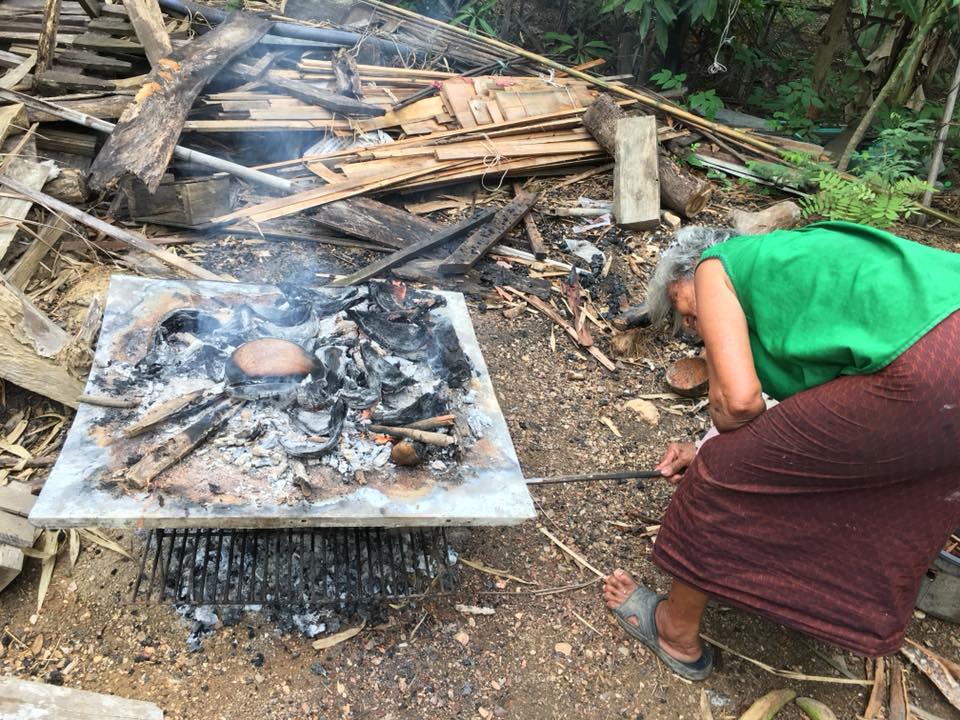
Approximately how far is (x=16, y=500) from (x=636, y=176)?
5024 millimetres

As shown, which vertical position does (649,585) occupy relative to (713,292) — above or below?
below

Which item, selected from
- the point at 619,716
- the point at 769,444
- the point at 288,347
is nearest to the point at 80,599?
the point at 288,347

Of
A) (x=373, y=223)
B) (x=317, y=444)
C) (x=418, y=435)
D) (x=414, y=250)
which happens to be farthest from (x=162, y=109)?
(x=418, y=435)

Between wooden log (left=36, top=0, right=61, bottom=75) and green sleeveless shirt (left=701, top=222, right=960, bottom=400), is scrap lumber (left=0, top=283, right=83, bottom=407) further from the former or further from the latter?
wooden log (left=36, top=0, right=61, bottom=75)

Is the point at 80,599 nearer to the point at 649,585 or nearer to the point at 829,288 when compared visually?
the point at 649,585

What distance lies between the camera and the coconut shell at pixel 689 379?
4.52 metres

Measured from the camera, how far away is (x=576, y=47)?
8289 mm

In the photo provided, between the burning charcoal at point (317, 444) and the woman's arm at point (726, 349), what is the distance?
1.45 meters

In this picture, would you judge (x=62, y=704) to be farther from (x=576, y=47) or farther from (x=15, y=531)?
(x=576, y=47)

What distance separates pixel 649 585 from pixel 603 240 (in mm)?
3230

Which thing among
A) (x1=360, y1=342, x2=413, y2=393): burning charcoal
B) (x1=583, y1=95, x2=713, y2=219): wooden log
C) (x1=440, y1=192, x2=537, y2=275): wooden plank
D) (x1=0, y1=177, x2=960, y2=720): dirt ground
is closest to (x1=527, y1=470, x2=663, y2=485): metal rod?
(x1=0, y1=177, x2=960, y2=720): dirt ground

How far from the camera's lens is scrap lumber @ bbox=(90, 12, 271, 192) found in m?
4.64

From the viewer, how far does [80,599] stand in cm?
288

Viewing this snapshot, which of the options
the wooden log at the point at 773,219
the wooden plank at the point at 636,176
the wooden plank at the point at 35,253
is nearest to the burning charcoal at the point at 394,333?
the wooden plank at the point at 35,253
